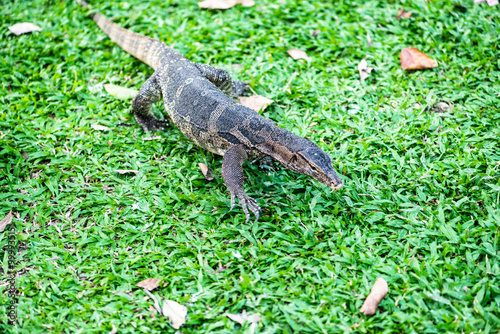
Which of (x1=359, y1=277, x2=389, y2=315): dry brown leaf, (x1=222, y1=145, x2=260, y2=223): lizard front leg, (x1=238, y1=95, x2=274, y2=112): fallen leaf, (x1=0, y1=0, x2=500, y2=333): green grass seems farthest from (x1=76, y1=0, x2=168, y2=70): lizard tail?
(x1=359, y1=277, x2=389, y2=315): dry brown leaf

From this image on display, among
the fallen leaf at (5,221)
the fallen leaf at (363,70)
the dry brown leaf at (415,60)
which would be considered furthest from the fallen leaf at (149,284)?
the dry brown leaf at (415,60)

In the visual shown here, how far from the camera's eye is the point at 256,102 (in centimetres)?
535

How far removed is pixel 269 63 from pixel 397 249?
3318mm

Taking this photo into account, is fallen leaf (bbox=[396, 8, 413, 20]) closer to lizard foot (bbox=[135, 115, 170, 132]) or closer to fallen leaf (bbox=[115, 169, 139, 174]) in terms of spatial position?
lizard foot (bbox=[135, 115, 170, 132])

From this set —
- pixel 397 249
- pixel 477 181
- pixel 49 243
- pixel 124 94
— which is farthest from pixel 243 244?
pixel 124 94

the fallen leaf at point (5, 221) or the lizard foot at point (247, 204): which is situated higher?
the lizard foot at point (247, 204)

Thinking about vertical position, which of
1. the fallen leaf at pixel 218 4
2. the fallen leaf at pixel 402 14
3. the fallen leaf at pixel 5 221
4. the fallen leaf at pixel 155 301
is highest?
the fallen leaf at pixel 402 14

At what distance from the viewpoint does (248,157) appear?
455cm

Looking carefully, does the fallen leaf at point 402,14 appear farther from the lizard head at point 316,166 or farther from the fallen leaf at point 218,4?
the lizard head at point 316,166

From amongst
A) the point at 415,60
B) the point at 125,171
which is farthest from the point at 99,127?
the point at 415,60

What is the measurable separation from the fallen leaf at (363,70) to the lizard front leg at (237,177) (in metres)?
2.25

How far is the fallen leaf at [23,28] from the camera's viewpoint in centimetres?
655

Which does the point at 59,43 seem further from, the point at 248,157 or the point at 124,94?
the point at 248,157

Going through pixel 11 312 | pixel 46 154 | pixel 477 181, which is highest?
pixel 477 181
